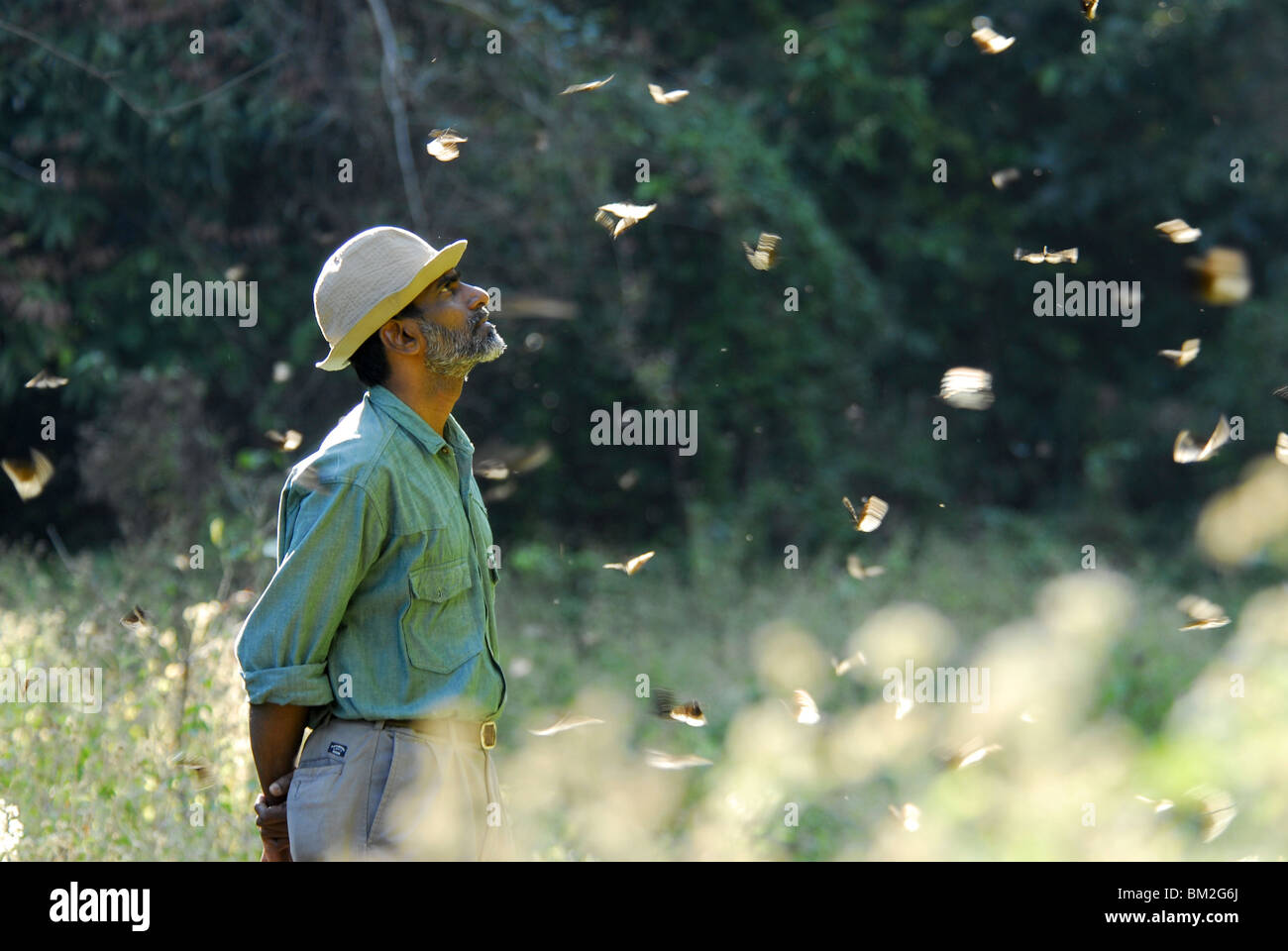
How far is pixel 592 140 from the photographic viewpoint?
329 inches

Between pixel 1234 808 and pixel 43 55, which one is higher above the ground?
pixel 43 55

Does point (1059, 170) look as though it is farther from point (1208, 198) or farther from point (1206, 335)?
point (1206, 335)

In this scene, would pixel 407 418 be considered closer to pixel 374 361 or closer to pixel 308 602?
pixel 374 361

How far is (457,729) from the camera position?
2689 millimetres

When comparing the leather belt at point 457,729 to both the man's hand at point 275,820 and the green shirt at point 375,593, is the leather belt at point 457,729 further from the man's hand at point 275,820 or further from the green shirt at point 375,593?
the man's hand at point 275,820

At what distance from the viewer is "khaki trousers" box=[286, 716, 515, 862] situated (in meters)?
2.55

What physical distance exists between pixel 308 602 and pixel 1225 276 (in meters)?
10.5

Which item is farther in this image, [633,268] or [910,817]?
[633,268]

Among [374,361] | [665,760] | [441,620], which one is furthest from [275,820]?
[665,760]

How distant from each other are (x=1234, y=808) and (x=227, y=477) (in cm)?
507

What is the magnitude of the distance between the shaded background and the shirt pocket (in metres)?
2.97

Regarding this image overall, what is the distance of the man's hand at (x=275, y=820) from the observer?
2660 mm
